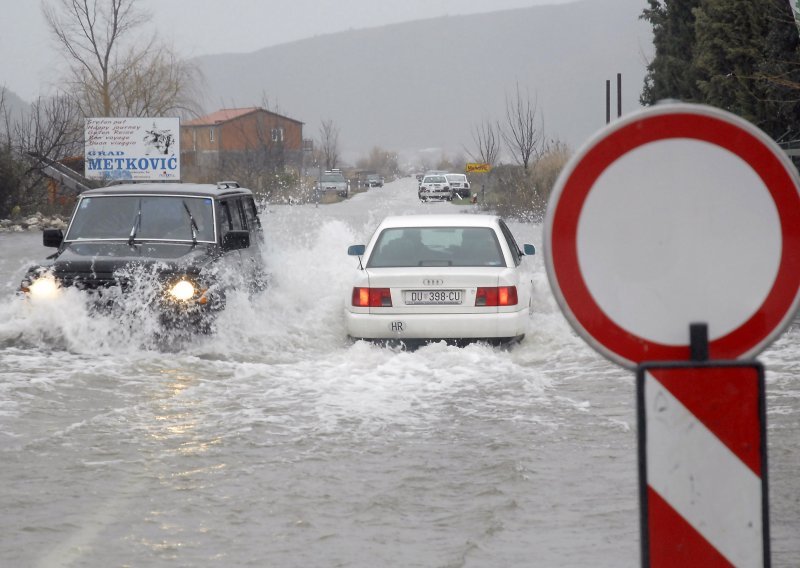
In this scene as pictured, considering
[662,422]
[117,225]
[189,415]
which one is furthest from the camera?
[117,225]

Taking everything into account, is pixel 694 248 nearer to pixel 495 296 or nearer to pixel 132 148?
pixel 495 296

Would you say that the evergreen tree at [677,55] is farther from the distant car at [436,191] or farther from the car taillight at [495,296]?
the car taillight at [495,296]

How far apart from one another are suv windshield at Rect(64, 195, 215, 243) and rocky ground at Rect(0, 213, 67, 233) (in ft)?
91.4

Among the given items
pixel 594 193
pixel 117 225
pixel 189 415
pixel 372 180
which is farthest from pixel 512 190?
pixel 372 180

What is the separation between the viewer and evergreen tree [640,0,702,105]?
3825 centimetres

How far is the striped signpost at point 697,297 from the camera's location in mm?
2635

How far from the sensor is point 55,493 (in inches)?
262

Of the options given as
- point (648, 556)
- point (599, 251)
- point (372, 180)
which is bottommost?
point (648, 556)

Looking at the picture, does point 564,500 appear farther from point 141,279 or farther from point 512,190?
point 512,190

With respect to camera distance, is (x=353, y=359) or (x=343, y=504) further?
(x=353, y=359)

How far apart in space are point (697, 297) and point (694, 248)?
0.35ft

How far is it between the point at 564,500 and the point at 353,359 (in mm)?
4913

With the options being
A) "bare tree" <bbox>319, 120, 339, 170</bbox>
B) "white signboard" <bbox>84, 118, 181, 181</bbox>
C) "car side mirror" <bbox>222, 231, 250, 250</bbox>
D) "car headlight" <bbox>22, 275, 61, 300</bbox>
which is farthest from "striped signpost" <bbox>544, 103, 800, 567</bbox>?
"bare tree" <bbox>319, 120, 339, 170</bbox>

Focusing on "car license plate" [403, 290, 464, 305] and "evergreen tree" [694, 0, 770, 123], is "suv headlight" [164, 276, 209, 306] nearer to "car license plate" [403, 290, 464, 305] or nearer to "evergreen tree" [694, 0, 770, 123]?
"car license plate" [403, 290, 464, 305]
